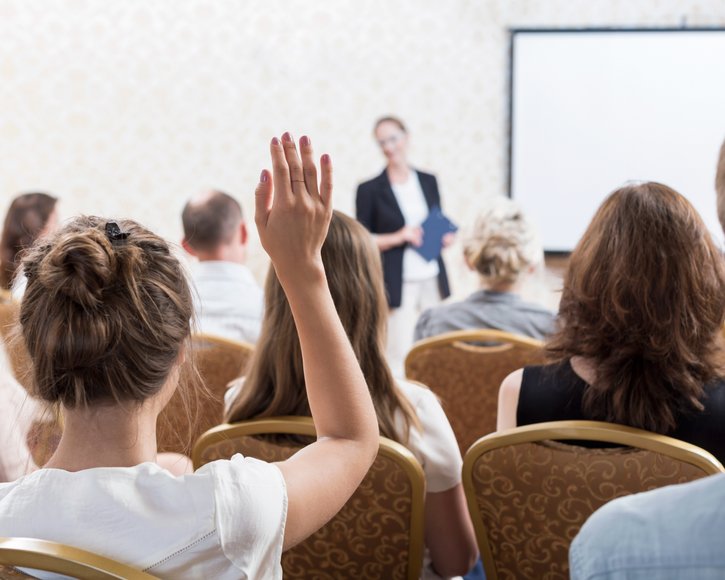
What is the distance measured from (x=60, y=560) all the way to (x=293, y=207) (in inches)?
17.4

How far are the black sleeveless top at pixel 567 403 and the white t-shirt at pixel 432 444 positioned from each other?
154 mm

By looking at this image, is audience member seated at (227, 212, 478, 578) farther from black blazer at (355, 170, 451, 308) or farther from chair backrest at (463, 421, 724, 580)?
black blazer at (355, 170, 451, 308)

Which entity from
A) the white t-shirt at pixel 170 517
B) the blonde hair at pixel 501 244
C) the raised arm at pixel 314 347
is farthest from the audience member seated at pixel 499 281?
the white t-shirt at pixel 170 517

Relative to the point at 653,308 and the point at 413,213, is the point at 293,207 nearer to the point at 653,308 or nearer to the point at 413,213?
the point at 653,308

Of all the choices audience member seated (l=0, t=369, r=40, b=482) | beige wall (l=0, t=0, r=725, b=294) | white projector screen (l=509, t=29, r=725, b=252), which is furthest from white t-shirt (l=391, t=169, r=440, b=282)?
audience member seated (l=0, t=369, r=40, b=482)

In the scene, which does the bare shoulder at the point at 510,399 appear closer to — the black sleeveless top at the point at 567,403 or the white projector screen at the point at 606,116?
the black sleeveless top at the point at 567,403

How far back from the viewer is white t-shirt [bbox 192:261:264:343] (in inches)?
117

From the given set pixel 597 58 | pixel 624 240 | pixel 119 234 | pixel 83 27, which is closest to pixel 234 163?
pixel 83 27

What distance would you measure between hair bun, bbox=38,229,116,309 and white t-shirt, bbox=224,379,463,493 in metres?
0.80

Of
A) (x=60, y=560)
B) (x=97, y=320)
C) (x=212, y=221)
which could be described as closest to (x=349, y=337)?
(x=97, y=320)

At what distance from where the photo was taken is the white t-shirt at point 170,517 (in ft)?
3.16

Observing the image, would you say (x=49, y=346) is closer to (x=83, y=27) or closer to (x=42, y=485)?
(x=42, y=485)

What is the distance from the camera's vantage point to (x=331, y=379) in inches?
41.5

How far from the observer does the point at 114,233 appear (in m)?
1.11
